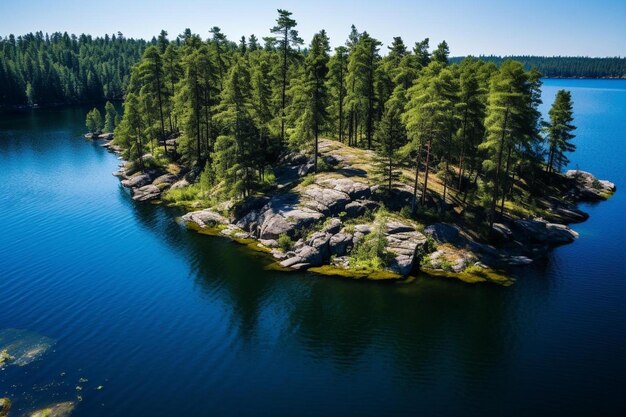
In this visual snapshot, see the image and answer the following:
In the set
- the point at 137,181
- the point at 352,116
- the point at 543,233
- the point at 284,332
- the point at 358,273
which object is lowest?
the point at 284,332

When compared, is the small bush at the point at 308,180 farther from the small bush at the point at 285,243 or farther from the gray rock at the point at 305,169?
the small bush at the point at 285,243

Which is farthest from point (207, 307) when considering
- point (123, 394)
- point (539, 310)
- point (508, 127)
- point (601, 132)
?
point (601, 132)

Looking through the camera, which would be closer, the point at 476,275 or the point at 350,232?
the point at 476,275

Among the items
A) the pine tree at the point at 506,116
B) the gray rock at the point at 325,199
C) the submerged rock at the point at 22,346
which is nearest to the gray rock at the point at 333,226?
the gray rock at the point at 325,199

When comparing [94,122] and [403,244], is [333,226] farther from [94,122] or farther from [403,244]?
[94,122]

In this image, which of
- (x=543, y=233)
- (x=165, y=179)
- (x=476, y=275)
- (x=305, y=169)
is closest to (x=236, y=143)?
(x=305, y=169)
